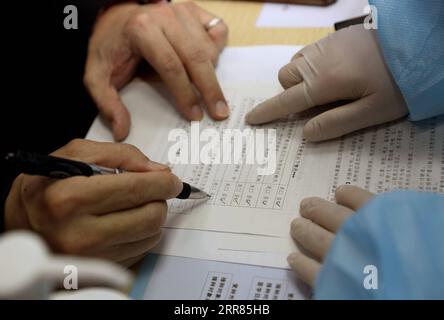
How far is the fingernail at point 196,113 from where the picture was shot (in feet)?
2.41

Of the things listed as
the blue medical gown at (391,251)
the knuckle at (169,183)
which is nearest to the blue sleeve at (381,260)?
the blue medical gown at (391,251)

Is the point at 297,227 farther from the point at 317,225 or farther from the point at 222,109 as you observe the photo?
the point at 222,109

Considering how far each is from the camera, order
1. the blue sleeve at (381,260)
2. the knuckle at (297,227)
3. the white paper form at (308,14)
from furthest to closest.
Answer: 1. the white paper form at (308,14)
2. the knuckle at (297,227)
3. the blue sleeve at (381,260)

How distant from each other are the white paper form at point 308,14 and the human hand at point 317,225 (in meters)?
0.38

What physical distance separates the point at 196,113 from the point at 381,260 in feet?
1.24

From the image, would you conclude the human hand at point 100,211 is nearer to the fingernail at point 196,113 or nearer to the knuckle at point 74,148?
the knuckle at point 74,148

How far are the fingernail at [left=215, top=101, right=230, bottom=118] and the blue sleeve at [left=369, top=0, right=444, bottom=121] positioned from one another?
0.75 feet

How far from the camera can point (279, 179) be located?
63 centimetres

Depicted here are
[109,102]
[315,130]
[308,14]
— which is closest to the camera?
[315,130]

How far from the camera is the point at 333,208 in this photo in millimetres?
548

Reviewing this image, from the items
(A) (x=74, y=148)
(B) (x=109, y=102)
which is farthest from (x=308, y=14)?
(A) (x=74, y=148)

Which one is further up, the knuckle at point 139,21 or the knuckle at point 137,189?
the knuckle at point 139,21

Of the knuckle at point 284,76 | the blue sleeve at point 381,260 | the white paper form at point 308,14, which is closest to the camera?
the blue sleeve at point 381,260
